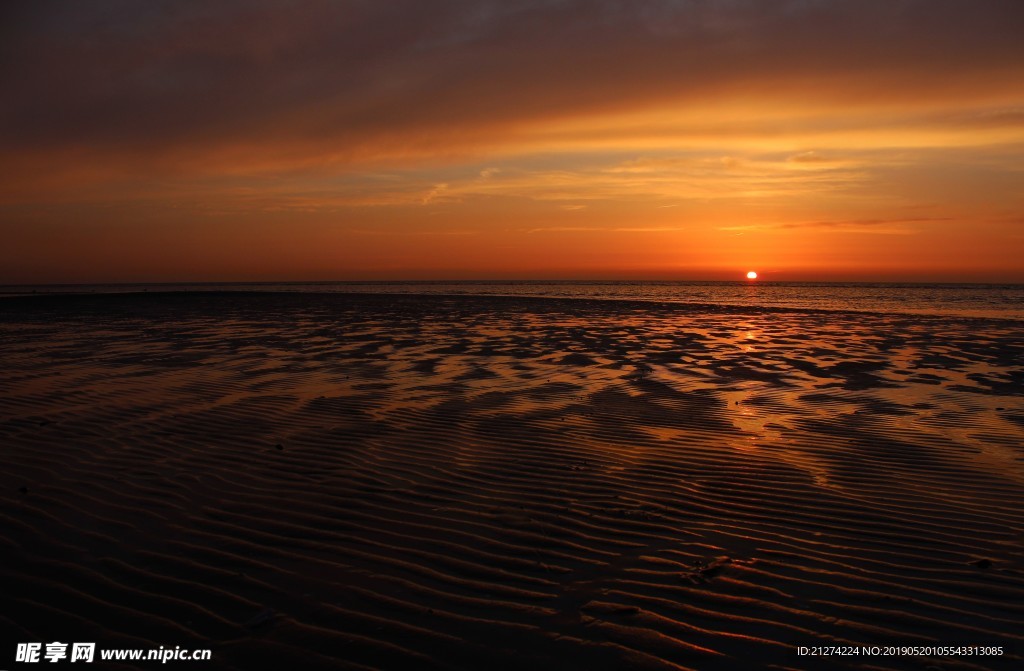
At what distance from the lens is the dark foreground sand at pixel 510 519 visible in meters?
3.80

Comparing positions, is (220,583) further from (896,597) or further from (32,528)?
(896,597)

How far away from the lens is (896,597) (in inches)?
167

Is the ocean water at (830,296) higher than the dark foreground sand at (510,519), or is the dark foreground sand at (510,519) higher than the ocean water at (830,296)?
the ocean water at (830,296)

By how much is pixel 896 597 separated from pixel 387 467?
465 centimetres

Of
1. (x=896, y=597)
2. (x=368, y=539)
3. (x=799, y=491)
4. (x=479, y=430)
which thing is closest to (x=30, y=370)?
(x=479, y=430)

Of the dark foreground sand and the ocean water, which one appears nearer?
the dark foreground sand

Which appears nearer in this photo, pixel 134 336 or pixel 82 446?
pixel 82 446

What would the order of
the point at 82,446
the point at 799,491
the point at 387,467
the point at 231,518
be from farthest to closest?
the point at 82,446 → the point at 387,467 → the point at 799,491 → the point at 231,518

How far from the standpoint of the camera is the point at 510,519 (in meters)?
5.57

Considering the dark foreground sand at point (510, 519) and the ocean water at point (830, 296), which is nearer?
the dark foreground sand at point (510, 519)

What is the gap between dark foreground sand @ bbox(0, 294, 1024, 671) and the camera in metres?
3.80

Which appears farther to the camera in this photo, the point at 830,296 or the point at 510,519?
the point at 830,296

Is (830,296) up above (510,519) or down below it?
above

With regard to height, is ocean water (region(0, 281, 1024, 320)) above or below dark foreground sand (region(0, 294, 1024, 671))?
above
